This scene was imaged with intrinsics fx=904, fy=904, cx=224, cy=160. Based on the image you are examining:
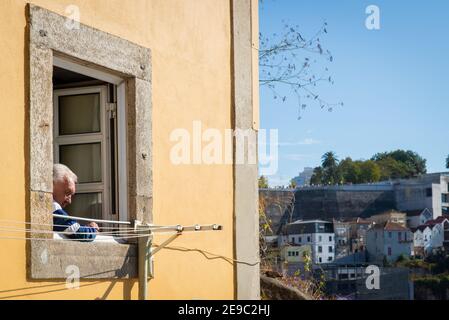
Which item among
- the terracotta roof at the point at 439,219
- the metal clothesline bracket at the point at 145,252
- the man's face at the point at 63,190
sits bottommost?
the terracotta roof at the point at 439,219

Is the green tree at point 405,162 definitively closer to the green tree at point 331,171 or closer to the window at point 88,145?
the green tree at point 331,171

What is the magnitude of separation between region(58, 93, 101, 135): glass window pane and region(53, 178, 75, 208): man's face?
606 mm

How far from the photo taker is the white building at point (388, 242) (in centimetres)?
4546

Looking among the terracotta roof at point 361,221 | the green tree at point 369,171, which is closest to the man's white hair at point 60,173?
the terracotta roof at point 361,221

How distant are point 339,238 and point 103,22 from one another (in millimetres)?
37270

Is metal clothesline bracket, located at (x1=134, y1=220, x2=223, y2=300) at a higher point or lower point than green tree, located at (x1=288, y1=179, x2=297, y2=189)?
lower

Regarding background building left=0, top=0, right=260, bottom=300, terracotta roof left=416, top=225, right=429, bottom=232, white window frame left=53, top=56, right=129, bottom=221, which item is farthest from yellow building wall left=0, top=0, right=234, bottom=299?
terracotta roof left=416, top=225, right=429, bottom=232

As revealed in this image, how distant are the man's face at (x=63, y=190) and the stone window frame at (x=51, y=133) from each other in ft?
1.30

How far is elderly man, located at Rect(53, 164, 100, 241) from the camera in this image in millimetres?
5668

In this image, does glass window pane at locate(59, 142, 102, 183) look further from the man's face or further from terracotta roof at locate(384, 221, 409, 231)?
terracotta roof at locate(384, 221, 409, 231)

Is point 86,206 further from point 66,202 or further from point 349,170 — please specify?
point 349,170

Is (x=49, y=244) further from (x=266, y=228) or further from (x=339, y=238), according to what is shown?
(x=339, y=238)

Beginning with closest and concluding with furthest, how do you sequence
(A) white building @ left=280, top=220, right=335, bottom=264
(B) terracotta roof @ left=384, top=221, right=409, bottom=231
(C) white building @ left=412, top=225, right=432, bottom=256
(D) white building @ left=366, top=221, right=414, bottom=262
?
(A) white building @ left=280, top=220, right=335, bottom=264, (D) white building @ left=366, top=221, right=414, bottom=262, (C) white building @ left=412, top=225, right=432, bottom=256, (B) terracotta roof @ left=384, top=221, right=409, bottom=231

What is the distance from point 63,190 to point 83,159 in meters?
0.61
